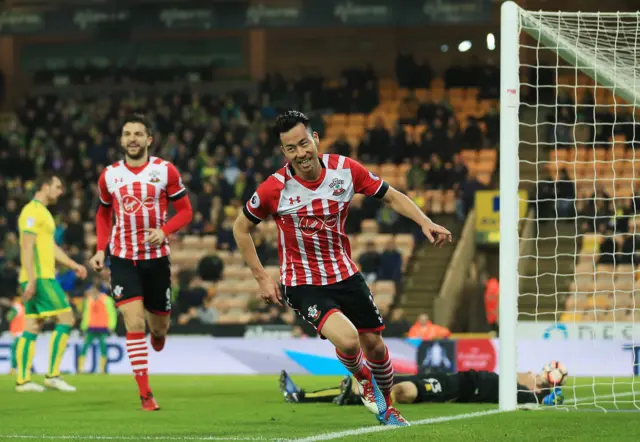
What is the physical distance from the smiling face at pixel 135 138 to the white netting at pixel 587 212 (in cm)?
320

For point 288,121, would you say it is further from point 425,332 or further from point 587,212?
point 587,212

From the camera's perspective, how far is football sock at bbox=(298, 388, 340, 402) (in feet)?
35.4

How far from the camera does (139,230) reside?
10.0 meters

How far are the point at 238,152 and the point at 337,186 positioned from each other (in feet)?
67.9

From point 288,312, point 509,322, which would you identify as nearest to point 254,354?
point 288,312

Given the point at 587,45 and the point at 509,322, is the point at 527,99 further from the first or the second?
the point at 509,322

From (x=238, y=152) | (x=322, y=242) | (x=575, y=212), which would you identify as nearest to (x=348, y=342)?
(x=322, y=242)

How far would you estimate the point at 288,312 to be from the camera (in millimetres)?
22328

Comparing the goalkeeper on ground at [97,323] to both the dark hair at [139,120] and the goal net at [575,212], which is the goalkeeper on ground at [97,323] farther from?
the dark hair at [139,120]

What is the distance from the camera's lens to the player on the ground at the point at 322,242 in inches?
297

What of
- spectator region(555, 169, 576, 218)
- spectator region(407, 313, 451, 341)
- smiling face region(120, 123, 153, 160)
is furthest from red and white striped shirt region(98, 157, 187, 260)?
spectator region(555, 169, 576, 218)

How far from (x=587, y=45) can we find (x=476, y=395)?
318 centimetres

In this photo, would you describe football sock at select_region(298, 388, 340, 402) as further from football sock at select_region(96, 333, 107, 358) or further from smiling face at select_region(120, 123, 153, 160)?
football sock at select_region(96, 333, 107, 358)

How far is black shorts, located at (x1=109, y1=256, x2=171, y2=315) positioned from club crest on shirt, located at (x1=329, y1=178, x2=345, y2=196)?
9.32ft
